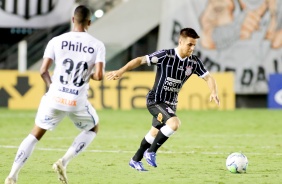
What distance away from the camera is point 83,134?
9789 millimetres

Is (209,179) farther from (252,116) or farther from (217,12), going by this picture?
(217,12)

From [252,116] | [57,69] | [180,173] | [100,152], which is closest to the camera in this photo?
[57,69]

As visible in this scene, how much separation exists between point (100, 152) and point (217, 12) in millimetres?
15489

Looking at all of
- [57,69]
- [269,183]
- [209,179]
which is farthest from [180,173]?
[57,69]

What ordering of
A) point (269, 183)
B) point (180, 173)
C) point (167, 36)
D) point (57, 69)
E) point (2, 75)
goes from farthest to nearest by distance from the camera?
1. point (167, 36)
2. point (2, 75)
3. point (180, 173)
4. point (269, 183)
5. point (57, 69)

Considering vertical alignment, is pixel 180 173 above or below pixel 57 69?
below

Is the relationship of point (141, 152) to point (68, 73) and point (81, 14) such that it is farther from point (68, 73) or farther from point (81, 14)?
point (81, 14)

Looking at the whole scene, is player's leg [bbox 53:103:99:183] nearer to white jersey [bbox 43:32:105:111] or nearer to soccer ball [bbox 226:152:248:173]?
white jersey [bbox 43:32:105:111]

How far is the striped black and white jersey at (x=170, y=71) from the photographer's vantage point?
11.8 m

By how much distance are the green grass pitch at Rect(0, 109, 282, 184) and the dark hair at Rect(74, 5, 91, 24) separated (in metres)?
1.96

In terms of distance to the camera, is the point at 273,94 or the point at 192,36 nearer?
the point at 192,36

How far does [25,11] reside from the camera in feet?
82.2

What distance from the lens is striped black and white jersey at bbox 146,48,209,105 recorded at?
38.6 ft

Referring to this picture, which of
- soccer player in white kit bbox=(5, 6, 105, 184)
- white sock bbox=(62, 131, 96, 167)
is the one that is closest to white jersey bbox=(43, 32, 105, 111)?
soccer player in white kit bbox=(5, 6, 105, 184)
